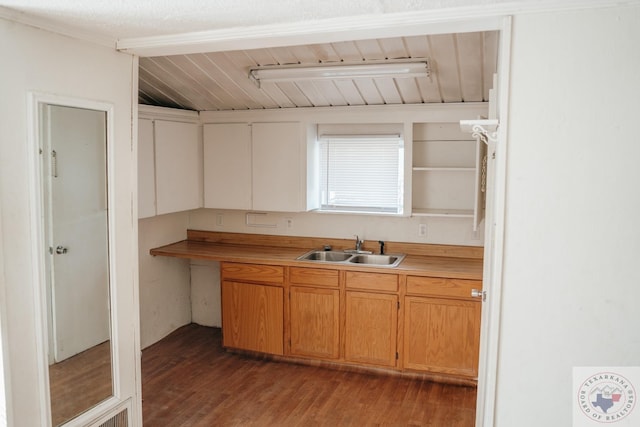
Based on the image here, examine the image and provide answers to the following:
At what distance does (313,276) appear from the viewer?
3.92 metres

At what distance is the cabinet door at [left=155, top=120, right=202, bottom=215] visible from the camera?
13.5ft

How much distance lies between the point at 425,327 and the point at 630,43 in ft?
7.85

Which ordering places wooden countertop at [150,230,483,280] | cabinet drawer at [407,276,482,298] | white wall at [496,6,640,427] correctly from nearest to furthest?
white wall at [496,6,640,427], cabinet drawer at [407,276,482,298], wooden countertop at [150,230,483,280]

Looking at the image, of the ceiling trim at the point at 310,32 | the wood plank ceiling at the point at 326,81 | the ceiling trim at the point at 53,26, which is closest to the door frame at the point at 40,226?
the ceiling trim at the point at 53,26

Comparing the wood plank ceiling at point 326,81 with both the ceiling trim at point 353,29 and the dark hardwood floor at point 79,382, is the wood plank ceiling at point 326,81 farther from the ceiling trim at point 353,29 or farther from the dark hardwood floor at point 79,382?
the dark hardwood floor at point 79,382

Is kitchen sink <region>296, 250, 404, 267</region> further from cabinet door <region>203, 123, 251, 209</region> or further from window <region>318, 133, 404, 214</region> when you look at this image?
cabinet door <region>203, 123, 251, 209</region>

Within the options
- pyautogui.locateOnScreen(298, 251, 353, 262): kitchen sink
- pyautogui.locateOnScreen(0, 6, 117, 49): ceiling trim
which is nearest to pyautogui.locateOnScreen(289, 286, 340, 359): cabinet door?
pyautogui.locateOnScreen(298, 251, 353, 262): kitchen sink

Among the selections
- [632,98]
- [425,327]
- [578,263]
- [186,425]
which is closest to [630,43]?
[632,98]

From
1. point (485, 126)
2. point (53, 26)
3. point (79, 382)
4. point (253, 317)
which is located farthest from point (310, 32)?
point (253, 317)

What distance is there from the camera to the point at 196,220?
4.89 meters

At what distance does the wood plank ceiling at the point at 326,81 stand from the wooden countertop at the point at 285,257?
1161 millimetres

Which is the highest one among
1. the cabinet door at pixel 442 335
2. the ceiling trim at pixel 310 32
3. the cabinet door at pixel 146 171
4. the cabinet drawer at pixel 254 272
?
the ceiling trim at pixel 310 32

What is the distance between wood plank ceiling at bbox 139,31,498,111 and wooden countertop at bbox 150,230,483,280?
1161 millimetres

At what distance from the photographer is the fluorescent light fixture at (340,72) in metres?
3.24
